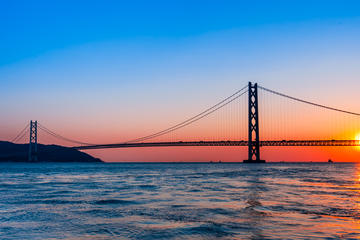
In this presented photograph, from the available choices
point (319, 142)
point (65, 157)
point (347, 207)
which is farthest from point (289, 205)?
point (65, 157)

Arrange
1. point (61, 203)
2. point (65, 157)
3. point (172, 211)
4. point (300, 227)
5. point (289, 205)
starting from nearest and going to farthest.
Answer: point (300, 227)
point (172, 211)
point (289, 205)
point (61, 203)
point (65, 157)

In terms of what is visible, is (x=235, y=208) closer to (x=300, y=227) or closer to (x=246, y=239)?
(x=300, y=227)

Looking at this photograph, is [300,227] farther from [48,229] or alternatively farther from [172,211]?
[48,229]

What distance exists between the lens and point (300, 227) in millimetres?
7758

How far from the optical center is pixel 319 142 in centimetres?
6962

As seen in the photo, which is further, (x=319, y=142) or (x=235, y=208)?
(x=319, y=142)

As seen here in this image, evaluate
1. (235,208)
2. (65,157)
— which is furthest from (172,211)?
(65,157)

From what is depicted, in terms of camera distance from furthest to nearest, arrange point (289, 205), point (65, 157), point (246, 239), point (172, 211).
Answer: point (65, 157) → point (289, 205) → point (172, 211) → point (246, 239)

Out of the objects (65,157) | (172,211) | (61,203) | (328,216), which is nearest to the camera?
(328,216)

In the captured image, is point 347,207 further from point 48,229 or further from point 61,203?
point 61,203

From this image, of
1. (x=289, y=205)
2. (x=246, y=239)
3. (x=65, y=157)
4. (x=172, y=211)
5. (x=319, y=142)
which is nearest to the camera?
(x=246, y=239)

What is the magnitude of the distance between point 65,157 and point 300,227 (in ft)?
502

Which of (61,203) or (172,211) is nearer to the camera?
(172,211)

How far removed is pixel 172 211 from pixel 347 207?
5.44 m
